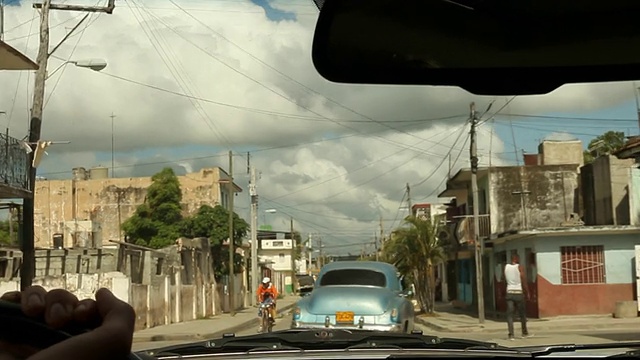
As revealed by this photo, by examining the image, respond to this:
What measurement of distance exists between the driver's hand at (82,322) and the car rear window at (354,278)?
1426 cm

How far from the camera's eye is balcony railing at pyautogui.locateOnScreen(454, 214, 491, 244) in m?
41.1

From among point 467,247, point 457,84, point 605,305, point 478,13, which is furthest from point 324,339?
point 467,247

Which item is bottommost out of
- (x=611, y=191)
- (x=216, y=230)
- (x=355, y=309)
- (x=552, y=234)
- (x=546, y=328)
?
(x=546, y=328)

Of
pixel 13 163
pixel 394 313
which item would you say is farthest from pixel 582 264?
pixel 394 313

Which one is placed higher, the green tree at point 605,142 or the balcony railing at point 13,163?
the green tree at point 605,142

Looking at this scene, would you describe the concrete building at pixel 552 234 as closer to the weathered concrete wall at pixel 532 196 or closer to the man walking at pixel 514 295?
the weathered concrete wall at pixel 532 196

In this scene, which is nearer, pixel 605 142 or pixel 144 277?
pixel 144 277

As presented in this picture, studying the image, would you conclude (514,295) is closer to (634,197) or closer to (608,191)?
(634,197)

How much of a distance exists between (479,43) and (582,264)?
2911 cm

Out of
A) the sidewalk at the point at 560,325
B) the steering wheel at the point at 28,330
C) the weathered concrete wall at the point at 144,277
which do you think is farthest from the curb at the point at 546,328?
the steering wheel at the point at 28,330

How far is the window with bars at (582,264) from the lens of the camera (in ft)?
97.6

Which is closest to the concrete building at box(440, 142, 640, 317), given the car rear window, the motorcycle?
the motorcycle

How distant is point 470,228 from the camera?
1654 inches

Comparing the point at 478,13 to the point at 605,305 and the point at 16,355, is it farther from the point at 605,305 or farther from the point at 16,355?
the point at 605,305
